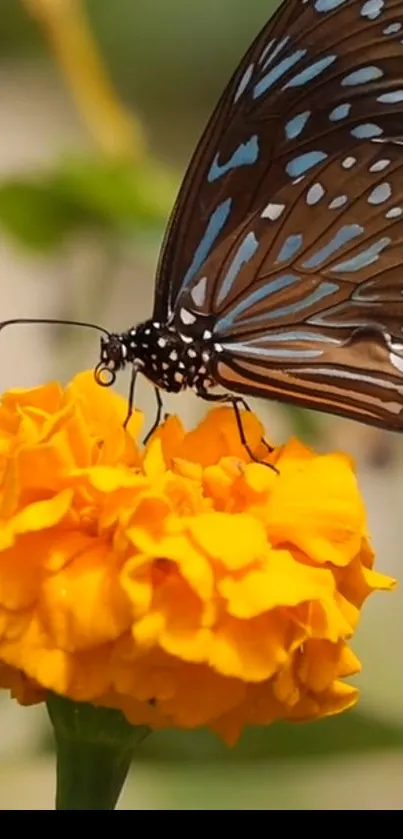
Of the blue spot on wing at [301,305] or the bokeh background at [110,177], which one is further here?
the bokeh background at [110,177]

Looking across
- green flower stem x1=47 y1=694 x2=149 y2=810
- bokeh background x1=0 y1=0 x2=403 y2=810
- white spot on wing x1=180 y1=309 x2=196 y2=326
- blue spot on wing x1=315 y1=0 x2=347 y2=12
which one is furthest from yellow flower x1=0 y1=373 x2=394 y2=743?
bokeh background x1=0 y1=0 x2=403 y2=810

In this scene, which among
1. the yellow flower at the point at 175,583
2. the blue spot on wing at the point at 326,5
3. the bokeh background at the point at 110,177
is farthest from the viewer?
the bokeh background at the point at 110,177

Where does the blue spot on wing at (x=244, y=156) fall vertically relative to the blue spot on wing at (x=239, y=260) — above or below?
above

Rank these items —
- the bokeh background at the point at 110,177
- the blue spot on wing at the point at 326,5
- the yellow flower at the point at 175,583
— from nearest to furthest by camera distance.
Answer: the yellow flower at the point at 175,583, the blue spot on wing at the point at 326,5, the bokeh background at the point at 110,177

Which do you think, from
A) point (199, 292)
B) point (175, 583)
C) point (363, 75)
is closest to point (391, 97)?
point (363, 75)

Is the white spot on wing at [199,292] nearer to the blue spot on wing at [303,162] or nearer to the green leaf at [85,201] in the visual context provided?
the blue spot on wing at [303,162]

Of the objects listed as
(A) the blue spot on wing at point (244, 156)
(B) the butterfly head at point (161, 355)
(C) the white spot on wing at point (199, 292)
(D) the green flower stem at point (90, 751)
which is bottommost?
(D) the green flower stem at point (90, 751)

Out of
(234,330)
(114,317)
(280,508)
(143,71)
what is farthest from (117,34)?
(280,508)

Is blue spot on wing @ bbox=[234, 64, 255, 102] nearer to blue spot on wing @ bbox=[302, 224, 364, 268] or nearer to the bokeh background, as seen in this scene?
blue spot on wing @ bbox=[302, 224, 364, 268]

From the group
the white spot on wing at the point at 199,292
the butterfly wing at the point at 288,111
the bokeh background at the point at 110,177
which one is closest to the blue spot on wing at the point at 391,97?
the butterfly wing at the point at 288,111
